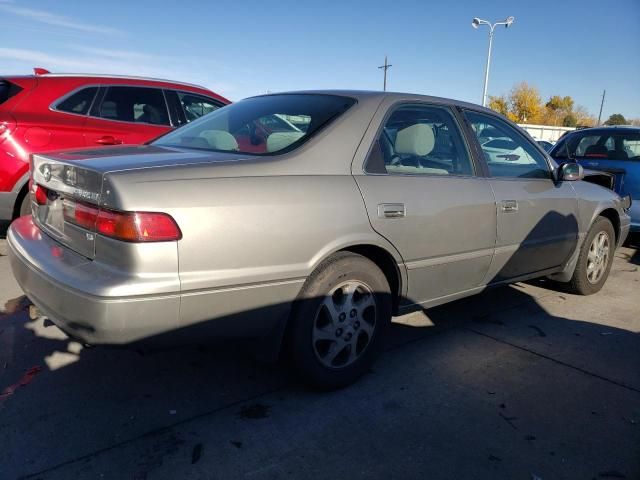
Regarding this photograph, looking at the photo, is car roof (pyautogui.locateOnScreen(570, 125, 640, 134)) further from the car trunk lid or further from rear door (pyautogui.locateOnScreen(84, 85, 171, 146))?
the car trunk lid

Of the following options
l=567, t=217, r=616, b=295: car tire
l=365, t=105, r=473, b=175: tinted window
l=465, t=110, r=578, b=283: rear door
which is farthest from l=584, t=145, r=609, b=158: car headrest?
l=365, t=105, r=473, b=175: tinted window

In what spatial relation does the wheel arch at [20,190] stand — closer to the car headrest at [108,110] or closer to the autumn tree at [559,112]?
the car headrest at [108,110]

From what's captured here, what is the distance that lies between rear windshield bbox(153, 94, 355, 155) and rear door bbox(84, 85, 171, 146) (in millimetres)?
2355

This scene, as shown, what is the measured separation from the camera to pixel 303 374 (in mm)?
2688

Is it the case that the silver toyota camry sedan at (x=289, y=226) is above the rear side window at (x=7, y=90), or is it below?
below

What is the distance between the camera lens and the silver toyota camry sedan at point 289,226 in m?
2.13

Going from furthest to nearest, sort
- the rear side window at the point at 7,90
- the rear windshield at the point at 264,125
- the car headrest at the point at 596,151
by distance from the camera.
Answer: the car headrest at the point at 596,151
the rear side window at the point at 7,90
the rear windshield at the point at 264,125

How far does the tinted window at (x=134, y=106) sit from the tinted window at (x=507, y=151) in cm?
370

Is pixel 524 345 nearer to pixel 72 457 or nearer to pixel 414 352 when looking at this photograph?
pixel 414 352

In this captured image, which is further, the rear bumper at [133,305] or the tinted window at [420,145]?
the tinted window at [420,145]

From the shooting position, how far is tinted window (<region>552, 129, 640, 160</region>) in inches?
259

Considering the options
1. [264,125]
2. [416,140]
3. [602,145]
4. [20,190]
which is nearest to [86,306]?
[264,125]

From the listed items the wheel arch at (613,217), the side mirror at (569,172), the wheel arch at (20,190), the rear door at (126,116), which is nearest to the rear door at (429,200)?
the side mirror at (569,172)

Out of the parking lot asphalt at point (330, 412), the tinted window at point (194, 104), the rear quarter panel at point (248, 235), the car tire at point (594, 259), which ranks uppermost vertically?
the tinted window at point (194, 104)
